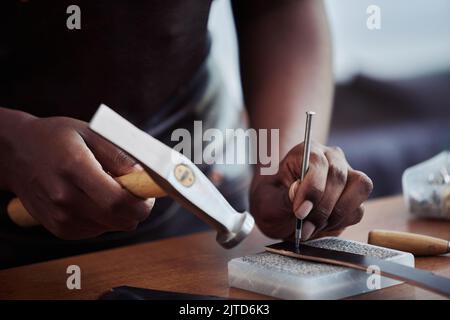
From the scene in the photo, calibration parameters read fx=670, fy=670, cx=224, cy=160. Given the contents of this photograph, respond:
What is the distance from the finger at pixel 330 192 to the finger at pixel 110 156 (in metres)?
0.21

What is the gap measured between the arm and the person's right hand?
22cm

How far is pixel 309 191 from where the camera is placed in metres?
0.71

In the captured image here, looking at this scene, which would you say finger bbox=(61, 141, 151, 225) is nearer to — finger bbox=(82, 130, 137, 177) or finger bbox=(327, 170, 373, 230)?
finger bbox=(82, 130, 137, 177)

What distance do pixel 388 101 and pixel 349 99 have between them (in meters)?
0.14

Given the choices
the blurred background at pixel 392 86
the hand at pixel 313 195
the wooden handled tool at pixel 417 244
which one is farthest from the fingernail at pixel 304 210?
the blurred background at pixel 392 86

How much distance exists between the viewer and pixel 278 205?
813mm

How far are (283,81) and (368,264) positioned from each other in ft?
1.66

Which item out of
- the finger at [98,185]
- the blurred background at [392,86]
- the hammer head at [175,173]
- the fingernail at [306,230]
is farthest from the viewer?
the blurred background at [392,86]

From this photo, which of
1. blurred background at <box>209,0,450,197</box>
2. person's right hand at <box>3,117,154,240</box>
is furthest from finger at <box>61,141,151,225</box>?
blurred background at <box>209,0,450,197</box>

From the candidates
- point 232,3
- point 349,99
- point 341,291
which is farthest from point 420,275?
point 349,99

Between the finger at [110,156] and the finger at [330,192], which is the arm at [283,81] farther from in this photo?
the finger at [110,156]

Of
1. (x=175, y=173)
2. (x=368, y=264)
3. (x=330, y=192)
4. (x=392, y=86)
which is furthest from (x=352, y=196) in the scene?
(x=392, y=86)

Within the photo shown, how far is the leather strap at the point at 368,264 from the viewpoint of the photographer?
565 mm

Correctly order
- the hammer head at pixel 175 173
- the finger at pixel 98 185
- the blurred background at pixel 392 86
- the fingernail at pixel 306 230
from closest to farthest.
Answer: the hammer head at pixel 175 173
the finger at pixel 98 185
the fingernail at pixel 306 230
the blurred background at pixel 392 86
